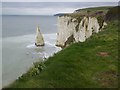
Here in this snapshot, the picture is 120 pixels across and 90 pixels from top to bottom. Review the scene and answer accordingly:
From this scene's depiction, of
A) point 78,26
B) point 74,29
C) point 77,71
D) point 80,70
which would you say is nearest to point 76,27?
point 78,26

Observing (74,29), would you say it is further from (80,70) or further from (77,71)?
(77,71)

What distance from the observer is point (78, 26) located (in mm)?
71500

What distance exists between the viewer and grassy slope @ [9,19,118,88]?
12984 millimetres

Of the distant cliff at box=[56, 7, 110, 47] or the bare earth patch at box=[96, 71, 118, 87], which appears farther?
the distant cliff at box=[56, 7, 110, 47]

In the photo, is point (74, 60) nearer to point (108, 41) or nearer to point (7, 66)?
point (108, 41)

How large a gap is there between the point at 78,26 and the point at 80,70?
56.8 meters

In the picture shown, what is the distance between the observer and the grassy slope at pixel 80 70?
1298cm

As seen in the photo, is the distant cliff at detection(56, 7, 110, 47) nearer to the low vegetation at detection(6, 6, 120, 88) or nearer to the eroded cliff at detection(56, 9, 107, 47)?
the eroded cliff at detection(56, 9, 107, 47)

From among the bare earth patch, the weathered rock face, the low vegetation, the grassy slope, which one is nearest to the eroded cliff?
the weathered rock face

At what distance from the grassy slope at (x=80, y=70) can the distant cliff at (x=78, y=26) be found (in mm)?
33417

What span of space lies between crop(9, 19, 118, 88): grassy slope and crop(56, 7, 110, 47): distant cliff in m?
33.4

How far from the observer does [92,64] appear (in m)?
16.3

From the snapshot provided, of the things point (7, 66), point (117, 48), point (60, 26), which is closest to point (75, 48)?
point (117, 48)

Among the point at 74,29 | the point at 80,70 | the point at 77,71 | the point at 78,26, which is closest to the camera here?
the point at 77,71
